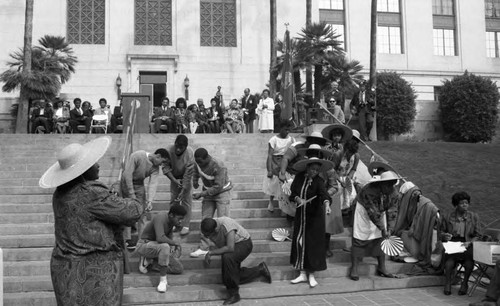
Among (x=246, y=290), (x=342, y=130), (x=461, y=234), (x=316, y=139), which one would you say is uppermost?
(x=342, y=130)

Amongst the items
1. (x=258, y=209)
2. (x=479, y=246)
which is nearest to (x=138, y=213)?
(x=479, y=246)

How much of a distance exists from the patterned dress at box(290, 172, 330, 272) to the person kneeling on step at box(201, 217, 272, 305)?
567mm

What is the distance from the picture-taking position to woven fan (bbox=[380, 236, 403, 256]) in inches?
289

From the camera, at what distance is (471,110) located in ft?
78.5

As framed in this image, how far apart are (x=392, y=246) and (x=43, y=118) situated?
1339 cm

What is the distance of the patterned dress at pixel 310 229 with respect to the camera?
686 centimetres

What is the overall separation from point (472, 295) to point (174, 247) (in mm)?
4357

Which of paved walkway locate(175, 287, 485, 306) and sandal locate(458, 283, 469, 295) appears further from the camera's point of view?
sandal locate(458, 283, 469, 295)

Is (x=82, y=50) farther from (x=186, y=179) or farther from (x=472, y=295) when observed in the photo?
(x=472, y=295)

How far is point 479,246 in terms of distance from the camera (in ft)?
21.4

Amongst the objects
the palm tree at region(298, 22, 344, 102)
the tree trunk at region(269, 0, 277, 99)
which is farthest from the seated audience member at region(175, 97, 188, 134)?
the tree trunk at region(269, 0, 277, 99)

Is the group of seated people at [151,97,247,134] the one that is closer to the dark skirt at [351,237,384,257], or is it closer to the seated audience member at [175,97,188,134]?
the seated audience member at [175,97,188,134]

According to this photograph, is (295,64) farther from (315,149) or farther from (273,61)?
(315,149)

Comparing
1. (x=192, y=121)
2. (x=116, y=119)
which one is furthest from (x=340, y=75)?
(x=116, y=119)
